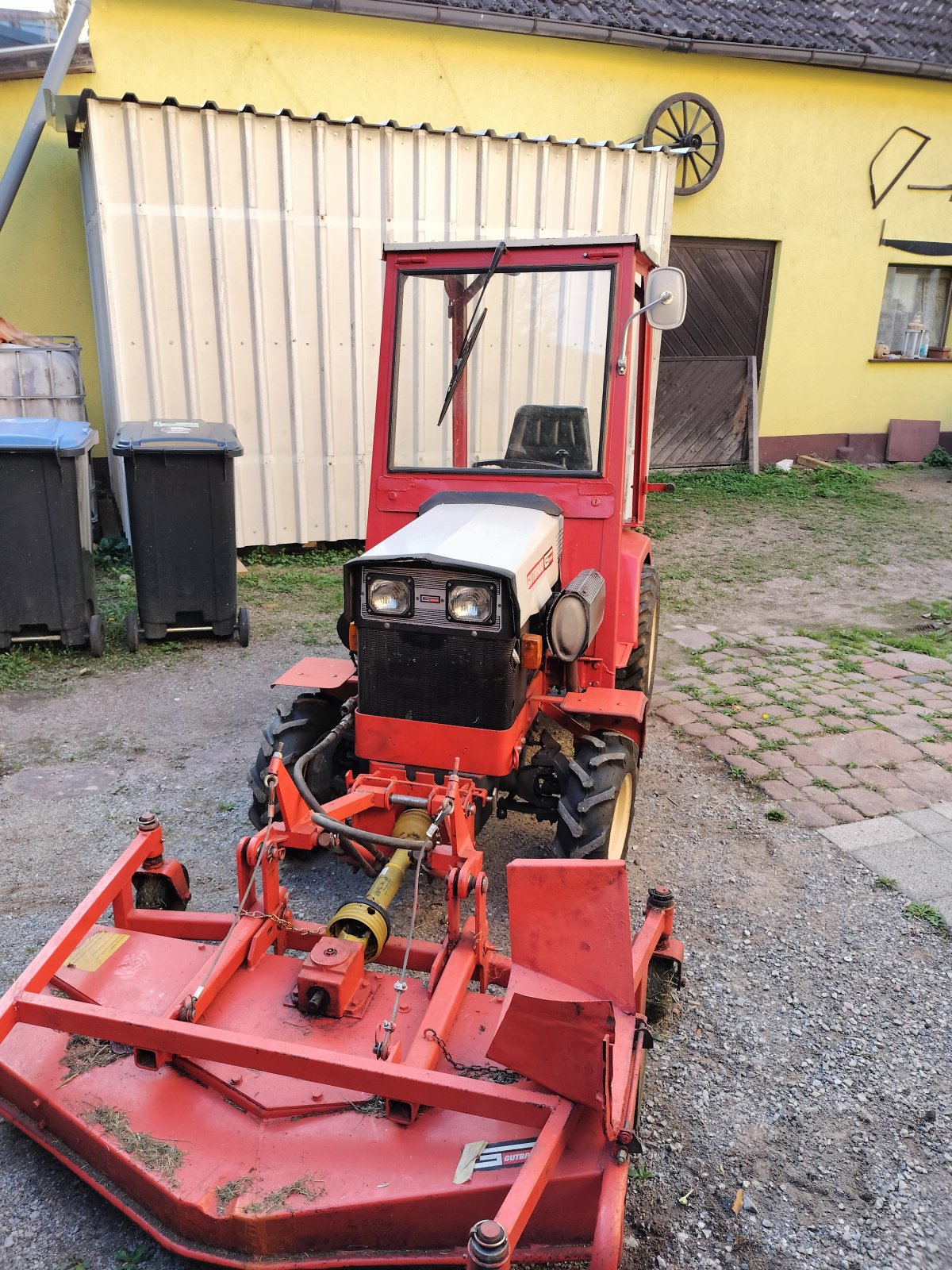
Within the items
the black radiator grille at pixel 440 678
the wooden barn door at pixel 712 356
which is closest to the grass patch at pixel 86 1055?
the black radiator grille at pixel 440 678

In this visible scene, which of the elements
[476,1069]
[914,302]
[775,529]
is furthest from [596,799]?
[914,302]

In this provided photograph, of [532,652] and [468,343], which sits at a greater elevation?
[468,343]

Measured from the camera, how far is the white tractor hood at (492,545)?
3.02 meters

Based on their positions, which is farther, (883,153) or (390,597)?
(883,153)

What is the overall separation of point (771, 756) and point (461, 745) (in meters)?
2.31

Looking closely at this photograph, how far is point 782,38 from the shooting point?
10492mm

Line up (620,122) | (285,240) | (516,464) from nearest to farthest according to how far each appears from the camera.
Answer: (516,464) → (285,240) → (620,122)

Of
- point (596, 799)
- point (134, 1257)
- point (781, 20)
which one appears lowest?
point (134, 1257)

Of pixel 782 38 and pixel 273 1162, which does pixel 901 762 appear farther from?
pixel 782 38

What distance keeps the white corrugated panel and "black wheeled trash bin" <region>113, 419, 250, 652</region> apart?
1481mm

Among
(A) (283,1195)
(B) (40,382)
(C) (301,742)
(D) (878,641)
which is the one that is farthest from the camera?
(B) (40,382)

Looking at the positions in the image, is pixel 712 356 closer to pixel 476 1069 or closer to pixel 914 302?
pixel 914 302

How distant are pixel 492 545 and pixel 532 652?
1.42 feet

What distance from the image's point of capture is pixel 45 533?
582 cm
